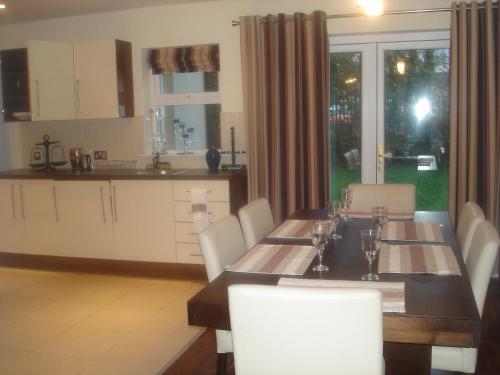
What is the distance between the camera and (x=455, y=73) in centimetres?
395

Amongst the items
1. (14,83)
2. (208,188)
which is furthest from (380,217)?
(14,83)

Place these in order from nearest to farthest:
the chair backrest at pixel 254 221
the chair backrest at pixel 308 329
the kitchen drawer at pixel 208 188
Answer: the chair backrest at pixel 308 329 < the chair backrest at pixel 254 221 < the kitchen drawer at pixel 208 188

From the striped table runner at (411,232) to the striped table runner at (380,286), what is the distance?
66cm

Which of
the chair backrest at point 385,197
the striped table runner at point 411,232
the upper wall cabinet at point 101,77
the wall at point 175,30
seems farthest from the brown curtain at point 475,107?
the upper wall cabinet at point 101,77

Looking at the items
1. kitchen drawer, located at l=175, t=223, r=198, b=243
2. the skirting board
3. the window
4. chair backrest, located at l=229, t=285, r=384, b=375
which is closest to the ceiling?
the window

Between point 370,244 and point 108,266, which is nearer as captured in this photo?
point 370,244

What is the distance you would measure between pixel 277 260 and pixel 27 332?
6.86 feet

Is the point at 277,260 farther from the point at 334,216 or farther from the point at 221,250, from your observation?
the point at 334,216

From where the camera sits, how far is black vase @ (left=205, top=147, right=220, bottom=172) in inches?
178

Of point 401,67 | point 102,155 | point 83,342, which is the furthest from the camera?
point 102,155

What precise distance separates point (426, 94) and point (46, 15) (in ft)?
11.5

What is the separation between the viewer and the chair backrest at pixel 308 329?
4.26 feet

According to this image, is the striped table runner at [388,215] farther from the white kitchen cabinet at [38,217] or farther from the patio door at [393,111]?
the white kitchen cabinet at [38,217]

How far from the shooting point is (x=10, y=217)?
4.80m
